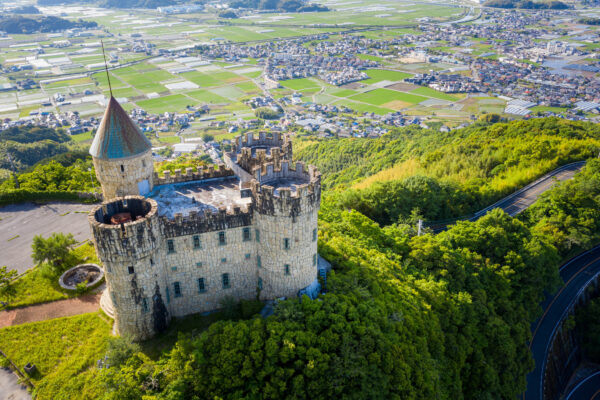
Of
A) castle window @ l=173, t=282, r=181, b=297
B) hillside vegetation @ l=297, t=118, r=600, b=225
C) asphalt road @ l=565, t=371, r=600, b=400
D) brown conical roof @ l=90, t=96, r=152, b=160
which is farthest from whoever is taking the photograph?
hillside vegetation @ l=297, t=118, r=600, b=225

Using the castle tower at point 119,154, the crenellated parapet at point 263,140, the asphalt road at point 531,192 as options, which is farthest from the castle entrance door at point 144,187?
the asphalt road at point 531,192

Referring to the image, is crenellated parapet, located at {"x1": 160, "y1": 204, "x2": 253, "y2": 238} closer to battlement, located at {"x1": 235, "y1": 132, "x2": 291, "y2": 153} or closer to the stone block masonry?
the stone block masonry

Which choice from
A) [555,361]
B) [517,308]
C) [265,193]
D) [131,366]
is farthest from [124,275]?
[555,361]

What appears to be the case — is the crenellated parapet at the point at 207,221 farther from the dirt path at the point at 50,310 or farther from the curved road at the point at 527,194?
the curved road at the point at 527,194

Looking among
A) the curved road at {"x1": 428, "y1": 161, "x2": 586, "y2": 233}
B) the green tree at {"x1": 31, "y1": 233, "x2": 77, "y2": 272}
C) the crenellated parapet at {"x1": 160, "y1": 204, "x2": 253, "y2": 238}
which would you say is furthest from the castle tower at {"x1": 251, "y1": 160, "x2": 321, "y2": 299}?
the curved road at {"x1": 428, "y1": 161, "x2": 586, "y2": 233}

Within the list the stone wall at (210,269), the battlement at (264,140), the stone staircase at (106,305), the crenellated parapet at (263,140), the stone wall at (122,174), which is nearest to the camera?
the stone wall at (210,269)

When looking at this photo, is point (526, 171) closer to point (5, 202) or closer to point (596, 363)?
point (596, 363)
